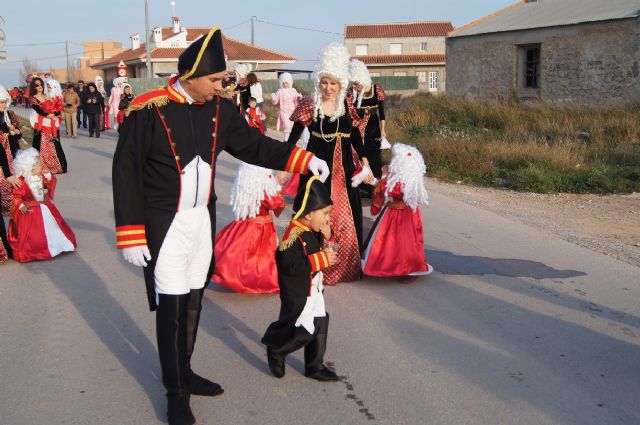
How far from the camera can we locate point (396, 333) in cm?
559

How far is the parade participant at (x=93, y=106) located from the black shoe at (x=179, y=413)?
→ 20951 millimetres

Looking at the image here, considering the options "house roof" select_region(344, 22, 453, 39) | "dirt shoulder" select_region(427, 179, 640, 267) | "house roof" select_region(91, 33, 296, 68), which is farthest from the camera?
"house roof" select_region(344, 22, 453, 39)

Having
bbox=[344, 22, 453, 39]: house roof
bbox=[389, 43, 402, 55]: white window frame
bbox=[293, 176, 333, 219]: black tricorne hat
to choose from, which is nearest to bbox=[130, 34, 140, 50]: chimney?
bbox=[344, 22, 453, 39]: house roof

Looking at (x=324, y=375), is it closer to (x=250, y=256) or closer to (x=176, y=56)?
(x=250, y=256)

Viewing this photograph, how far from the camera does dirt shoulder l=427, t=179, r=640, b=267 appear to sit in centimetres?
873

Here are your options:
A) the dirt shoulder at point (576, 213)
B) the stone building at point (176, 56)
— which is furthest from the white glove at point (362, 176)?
the stone building at point (176, 56)

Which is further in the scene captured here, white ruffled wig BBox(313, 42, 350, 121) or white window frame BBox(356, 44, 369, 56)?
white window frame BBox(356, 44, 369, 56)

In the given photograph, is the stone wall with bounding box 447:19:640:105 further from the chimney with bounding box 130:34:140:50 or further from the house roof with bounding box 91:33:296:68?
the chimney with bounding box 130:34:140:50

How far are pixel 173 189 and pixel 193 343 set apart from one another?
958 millimetres

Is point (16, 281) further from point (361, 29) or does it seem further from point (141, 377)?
point (361, 29)

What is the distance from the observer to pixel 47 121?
14422 mm

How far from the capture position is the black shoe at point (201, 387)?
177 inches

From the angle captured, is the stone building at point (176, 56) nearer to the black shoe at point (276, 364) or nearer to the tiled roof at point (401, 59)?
the tiled roof at point (401, 59)

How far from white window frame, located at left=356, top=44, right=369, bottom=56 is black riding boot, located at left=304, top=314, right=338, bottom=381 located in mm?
68464
